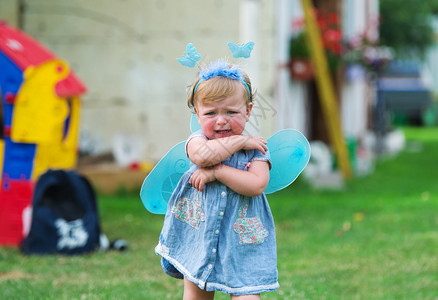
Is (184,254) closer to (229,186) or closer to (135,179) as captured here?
(229,186)

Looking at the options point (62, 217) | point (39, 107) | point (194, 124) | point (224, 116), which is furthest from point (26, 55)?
point (224, 116)

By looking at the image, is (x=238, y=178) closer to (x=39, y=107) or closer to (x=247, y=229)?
(x=247, y=229)

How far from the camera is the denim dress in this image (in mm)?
2566

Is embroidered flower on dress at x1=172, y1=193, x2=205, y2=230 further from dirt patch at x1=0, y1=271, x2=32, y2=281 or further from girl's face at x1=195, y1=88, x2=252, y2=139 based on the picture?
dirt patch at x1=0, y1=271, x2=32, y2=281

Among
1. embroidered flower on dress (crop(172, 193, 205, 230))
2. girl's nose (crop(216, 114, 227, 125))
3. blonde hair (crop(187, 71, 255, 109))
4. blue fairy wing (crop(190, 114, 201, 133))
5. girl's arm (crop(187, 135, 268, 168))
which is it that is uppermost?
blonde hair (crop(187, 71, 255, 109))

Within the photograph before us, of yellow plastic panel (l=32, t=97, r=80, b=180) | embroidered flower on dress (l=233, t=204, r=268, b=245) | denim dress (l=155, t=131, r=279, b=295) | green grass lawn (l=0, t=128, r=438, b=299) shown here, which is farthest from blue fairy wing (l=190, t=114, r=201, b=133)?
yellow plastic panel (l=32, t=97, r=80, b=180)

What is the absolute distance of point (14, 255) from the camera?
4.74 metres

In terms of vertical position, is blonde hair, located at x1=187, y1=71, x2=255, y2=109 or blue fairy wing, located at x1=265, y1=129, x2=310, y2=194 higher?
blonde hair, located at x1=187, y1=71, x2=255, y2=109

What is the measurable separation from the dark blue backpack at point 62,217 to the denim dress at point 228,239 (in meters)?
2.32

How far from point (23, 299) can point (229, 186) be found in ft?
5.48

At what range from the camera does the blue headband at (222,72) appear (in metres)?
2.58

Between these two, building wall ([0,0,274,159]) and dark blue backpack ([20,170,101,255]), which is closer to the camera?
dark blue backpack ([20,170,101,255])

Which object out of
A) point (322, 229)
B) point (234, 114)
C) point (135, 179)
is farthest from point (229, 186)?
point (135, 179)

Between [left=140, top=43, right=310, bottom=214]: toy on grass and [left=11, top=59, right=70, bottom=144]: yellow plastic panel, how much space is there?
7.60 feet
